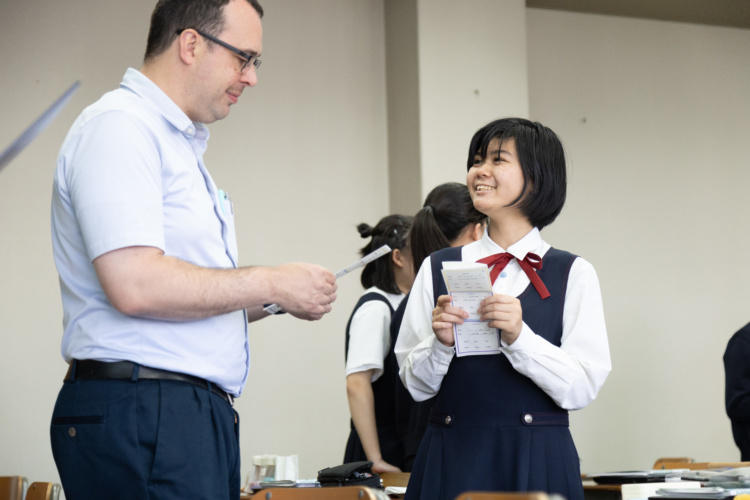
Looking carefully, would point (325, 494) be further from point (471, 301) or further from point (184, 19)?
point (184, 19)

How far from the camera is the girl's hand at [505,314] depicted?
1.83 metres

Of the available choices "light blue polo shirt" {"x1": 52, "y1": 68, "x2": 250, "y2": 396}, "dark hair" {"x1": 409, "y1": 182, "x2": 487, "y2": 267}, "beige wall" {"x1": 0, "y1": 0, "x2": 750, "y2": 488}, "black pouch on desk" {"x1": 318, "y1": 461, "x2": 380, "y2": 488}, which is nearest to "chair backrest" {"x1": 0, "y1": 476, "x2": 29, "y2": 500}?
"black pouch on desk" {"x1": 318, "y1": 461, "x2": 380, "y2": 488}

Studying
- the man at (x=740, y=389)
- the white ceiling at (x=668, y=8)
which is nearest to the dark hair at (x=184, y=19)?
the man at (x=740, y=389)

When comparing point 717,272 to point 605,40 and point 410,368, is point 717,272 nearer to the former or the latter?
point 605,40

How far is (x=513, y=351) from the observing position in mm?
1874

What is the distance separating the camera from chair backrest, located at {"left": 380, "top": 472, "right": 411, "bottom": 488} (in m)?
2.62

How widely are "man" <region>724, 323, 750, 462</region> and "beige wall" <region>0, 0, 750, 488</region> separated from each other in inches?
67.2

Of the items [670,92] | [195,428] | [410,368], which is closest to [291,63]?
[670,92]

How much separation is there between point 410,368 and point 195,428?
0.63m

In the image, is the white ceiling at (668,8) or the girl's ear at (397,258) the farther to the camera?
the white ceiling at (668,8)

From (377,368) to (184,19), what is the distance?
169 centimetres

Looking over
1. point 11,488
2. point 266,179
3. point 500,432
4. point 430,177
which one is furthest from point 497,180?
point 266,179

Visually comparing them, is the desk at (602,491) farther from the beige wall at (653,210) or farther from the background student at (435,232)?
the beige wall at (653,210)

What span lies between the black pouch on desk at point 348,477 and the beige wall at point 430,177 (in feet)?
8.91
